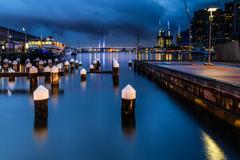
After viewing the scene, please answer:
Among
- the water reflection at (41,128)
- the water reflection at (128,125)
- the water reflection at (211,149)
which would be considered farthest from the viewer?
the water reflection at (128,125)

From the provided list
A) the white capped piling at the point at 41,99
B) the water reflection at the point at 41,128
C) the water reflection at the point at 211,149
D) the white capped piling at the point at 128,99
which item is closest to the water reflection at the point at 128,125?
the white capped piling at the point at 128,99

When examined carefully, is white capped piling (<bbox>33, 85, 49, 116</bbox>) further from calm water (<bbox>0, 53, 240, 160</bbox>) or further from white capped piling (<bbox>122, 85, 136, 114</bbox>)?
white capped piling (<bbox>122, 85, 136, 114</bbox>)

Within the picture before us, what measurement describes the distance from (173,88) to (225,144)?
17425 millimetres

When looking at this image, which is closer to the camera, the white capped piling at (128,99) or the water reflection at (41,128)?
the water reflection at (41,128)

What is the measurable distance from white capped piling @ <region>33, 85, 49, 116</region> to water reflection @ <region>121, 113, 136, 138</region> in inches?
173

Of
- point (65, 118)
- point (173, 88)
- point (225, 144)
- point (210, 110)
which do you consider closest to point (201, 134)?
point (225, 144)

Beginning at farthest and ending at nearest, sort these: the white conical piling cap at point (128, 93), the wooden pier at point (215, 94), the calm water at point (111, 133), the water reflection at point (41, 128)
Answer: the white conical piling cap at point (128, 93), the water reflection at point (41, 128), the wooden pier at point (215, 94), the calm water at point (111, 133)

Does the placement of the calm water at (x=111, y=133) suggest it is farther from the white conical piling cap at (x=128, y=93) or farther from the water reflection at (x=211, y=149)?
the white conical piling cap at (x=128, y=93)

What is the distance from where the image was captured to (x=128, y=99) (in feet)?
55.1

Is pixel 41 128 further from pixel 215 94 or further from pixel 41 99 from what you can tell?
pixel 215 94

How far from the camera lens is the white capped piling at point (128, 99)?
16531 mm

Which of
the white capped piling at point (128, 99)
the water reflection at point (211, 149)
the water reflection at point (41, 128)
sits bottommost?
the water reflection at point (211, 149)

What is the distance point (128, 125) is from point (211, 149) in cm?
513

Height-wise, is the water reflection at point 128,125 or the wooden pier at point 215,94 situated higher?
the wooden pier at point 215,94
